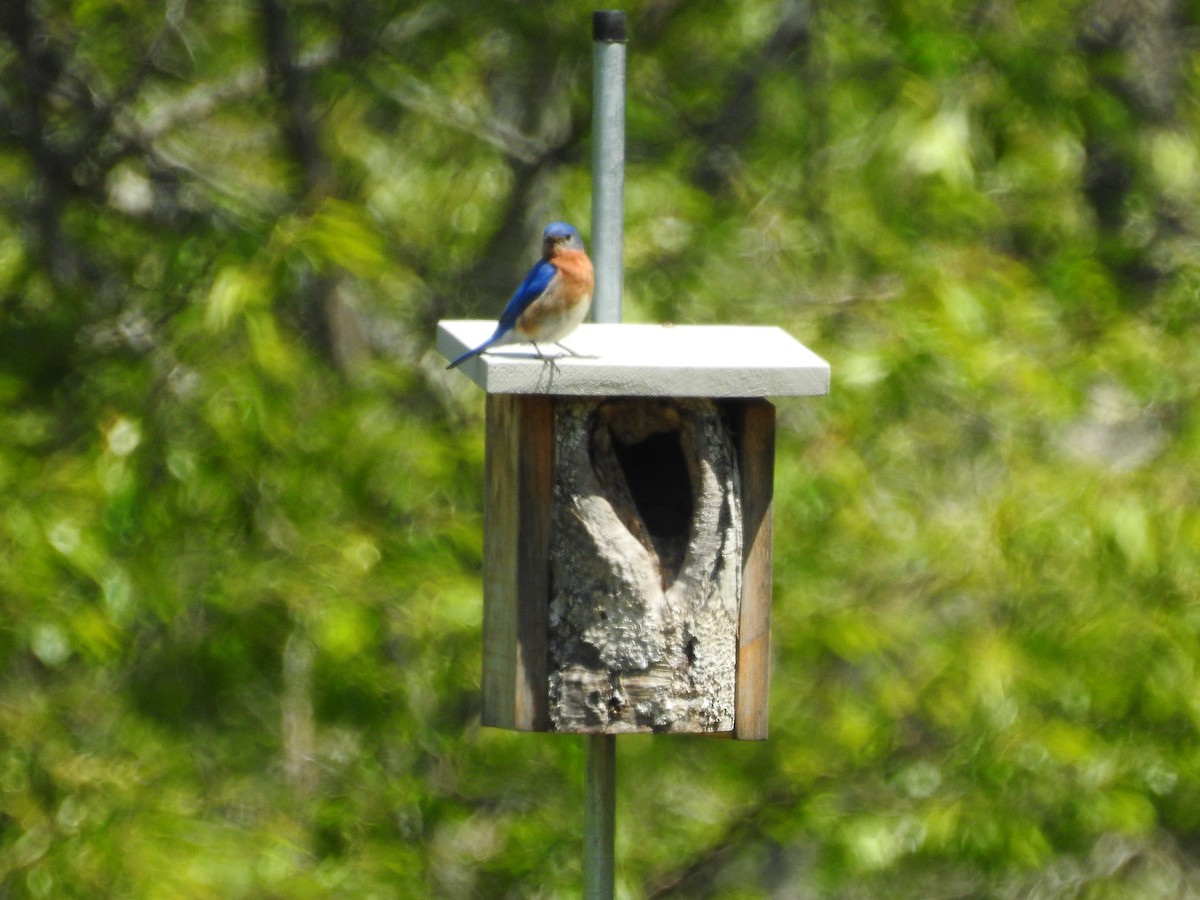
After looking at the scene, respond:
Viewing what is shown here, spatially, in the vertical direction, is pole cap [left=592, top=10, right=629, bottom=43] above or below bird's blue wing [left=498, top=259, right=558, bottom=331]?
above

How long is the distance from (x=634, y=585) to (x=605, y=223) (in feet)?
1.94

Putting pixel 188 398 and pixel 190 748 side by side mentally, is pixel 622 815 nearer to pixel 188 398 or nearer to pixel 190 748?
pixel 190 748

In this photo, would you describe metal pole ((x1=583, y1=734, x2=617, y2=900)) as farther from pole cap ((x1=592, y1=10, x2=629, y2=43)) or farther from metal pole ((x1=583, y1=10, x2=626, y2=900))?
pole cap ((x1=592, y1=10, x2=629, y2=43))

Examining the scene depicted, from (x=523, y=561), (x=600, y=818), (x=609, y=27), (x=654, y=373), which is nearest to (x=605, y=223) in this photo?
(x=609, y=27)

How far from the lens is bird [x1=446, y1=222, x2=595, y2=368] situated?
2.59 meters

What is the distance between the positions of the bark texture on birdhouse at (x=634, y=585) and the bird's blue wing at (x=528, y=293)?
0.17 m

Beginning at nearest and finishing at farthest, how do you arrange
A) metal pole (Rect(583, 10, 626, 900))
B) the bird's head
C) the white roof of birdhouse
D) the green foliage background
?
the white roof of birdhouse < metal pole (Rect(583, 10, 626, 900)) < the bird's head < the green foliage background

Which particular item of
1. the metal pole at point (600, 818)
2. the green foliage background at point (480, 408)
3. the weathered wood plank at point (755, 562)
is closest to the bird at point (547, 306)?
the weathered wood plank at point (755, 562)

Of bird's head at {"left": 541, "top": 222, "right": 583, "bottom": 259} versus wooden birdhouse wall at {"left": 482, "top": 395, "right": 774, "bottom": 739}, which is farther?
bird's head at {"left": 541, "top": 222, "right": 583, "bottom": 259}

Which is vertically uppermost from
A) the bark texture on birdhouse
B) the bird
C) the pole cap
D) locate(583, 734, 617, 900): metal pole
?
the pole cap

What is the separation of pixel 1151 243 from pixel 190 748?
2857 millimetres

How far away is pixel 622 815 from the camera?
15.3 ft

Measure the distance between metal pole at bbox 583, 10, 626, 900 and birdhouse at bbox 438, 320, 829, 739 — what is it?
122mm

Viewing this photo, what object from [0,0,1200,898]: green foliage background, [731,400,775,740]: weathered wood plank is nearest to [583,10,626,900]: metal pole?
[731,400,775,740]: weathered wood plank
